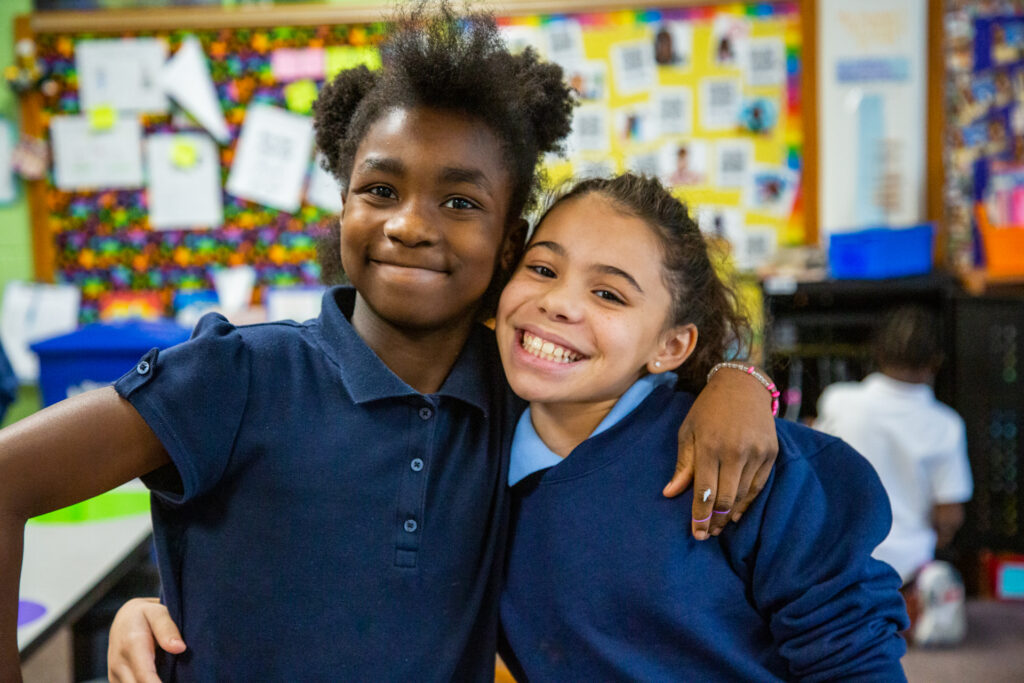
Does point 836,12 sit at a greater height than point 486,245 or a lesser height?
greater

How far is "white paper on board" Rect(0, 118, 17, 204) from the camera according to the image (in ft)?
10.1

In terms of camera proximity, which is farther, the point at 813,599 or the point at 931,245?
the point at 931,245

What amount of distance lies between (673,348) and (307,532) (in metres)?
0.52

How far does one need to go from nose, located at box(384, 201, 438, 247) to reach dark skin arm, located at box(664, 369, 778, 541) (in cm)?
37

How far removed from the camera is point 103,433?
2.43 feet

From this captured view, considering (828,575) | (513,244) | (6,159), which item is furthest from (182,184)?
(828,575)

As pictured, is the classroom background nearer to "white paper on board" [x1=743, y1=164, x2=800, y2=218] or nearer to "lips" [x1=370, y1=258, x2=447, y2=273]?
"white paper on board" [x1=743, y1=164, x2=800, y2=218]

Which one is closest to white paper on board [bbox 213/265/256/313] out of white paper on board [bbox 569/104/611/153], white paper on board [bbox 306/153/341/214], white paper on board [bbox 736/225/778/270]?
white paper on board [bbox 306/153/341/214]

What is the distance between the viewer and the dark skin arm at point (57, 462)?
0.69m

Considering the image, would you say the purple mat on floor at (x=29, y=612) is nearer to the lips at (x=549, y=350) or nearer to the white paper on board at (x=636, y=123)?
the lips at (x=549, y=350)

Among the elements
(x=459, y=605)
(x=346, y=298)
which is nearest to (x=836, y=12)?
(x=346, y=298)

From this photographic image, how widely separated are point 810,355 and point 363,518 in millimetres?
2331

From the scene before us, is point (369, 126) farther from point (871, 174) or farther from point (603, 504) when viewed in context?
point (871, 174)

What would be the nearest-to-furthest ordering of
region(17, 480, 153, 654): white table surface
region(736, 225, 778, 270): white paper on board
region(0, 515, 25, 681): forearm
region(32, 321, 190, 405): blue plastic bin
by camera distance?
region(0, 515, 25, 681): forearm → region(17, 480, 153, 654): white table surface → region(32, 321, 190, 405): blue plastic bin → region(736, 225, 778, 270): white paper on board
